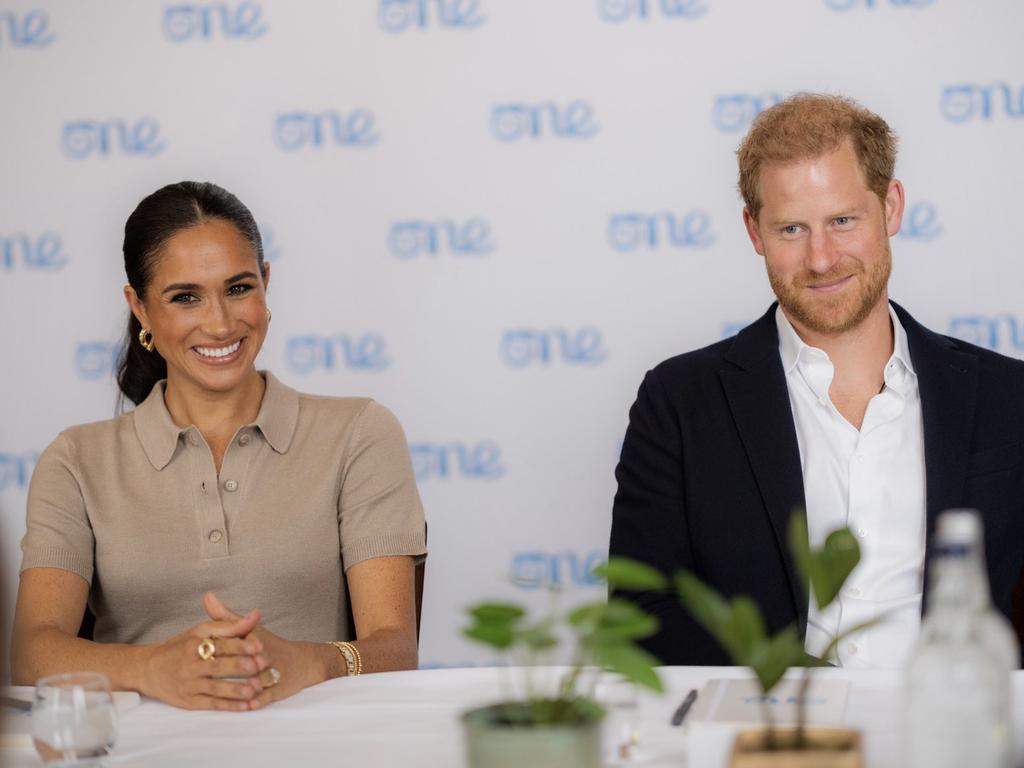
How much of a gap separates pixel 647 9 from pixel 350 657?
2123mm

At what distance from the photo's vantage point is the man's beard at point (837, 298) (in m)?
2.45

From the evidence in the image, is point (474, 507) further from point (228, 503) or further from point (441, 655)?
point (228, 503)

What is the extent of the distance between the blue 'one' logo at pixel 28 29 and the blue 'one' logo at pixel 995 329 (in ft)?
8.68

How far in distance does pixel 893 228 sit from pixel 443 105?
4.78ft

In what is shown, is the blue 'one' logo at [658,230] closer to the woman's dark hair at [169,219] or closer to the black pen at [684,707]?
the woman's dark hair at [169,219]

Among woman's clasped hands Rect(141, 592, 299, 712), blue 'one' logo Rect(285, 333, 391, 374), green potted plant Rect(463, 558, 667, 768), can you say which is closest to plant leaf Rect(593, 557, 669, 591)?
green potted plant Rect(463, 558, 667, 768)

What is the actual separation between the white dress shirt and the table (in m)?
0.65

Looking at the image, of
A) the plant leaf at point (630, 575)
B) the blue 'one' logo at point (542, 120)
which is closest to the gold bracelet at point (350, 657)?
the plant leaf at point (630, 575)

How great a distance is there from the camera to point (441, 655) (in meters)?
3.66

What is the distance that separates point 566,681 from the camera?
3.62 feet

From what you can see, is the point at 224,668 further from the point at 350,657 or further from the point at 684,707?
the point at 684,707

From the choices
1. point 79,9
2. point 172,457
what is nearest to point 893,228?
point 172,457

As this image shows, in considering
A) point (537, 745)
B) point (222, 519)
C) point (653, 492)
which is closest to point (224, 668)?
point (222, 519)

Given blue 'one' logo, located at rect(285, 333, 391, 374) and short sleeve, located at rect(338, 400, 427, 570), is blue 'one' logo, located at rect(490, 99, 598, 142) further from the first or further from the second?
short sleeve, located at rect(338, 400, 427, 570)
